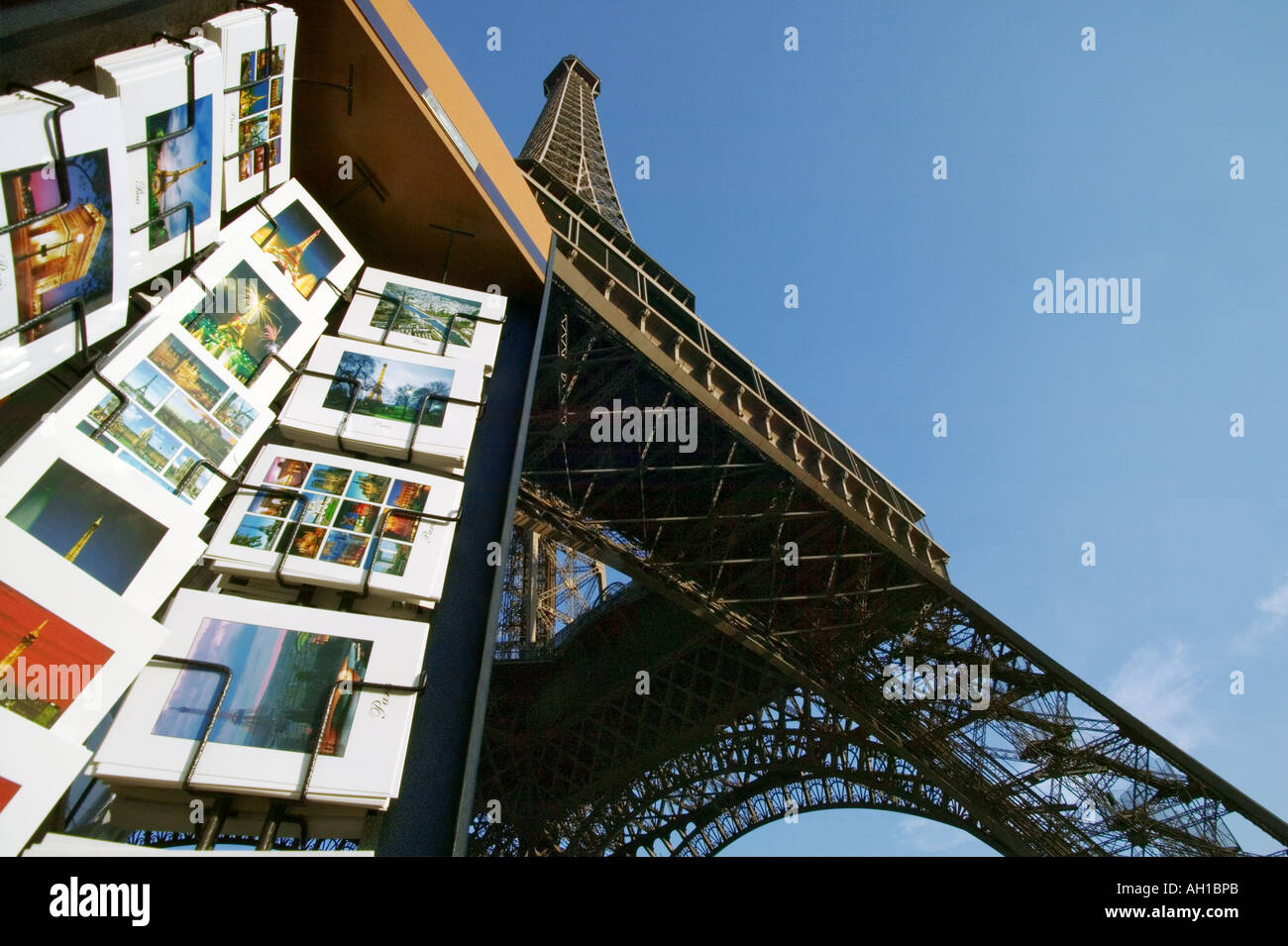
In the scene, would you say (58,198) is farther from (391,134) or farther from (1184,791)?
(1184,791)

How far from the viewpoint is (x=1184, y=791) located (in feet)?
70.0

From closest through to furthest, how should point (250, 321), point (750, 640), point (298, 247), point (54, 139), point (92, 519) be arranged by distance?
1. point (54, 139)
2. point (92, 519)
3. point (250, 321)
4. point (298, 247)
5. point (750, 640)

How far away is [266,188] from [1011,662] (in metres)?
24.6

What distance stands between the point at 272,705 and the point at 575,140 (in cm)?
5406

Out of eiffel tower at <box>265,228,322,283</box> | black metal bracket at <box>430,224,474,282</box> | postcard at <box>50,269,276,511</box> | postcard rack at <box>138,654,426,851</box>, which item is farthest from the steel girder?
postcard rack at <box>138,654,426,851</box>

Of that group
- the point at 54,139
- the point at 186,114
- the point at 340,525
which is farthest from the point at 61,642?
the point at 186,114

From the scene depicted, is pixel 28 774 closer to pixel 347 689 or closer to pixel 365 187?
pixel 347 689

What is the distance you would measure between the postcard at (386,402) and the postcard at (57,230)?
6.22 ft

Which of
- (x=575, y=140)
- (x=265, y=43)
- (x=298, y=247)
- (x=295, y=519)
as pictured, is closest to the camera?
(x=295, y=519)

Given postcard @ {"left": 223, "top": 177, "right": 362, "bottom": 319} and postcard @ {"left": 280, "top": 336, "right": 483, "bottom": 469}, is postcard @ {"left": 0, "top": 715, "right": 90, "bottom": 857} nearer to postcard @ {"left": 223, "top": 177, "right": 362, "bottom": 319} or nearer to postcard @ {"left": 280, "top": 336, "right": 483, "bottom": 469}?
postcard @ {"left": 280, "top": 336, "right": 483, "bottom": 469}

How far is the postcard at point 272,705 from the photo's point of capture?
14.7ft

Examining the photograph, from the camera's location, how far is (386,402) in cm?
688
